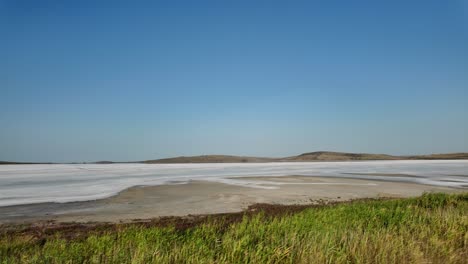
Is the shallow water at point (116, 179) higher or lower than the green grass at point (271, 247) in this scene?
lower

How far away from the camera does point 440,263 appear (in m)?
5.93

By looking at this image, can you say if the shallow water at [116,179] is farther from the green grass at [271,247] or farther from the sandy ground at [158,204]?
the green grass at [271,247]

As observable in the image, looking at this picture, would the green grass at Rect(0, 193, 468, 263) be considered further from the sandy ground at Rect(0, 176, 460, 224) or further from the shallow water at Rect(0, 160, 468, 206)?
the shallow water at Rect(0, 160, 468, 206)

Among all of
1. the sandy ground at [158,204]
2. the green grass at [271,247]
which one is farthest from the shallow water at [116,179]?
the green grass at [271,247]

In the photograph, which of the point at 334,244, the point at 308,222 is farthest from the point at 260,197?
the point at 334,244

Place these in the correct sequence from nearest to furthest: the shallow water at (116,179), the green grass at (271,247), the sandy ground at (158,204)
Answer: the green grass at (271,247) < the sandy ground at (158,204) < the shallow water at (116,179)

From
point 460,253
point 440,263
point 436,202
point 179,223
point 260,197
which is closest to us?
point 440,263

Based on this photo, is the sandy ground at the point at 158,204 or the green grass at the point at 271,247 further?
the sandy ground at the point at 158,204

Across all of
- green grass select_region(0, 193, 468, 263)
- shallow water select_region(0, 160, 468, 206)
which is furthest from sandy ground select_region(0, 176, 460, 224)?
green grass select_region(0, 193, 468, 263)

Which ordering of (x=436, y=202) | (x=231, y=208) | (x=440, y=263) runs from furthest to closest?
(x=231, y=208) < (x=436, y=202) < (x=440, y=263)

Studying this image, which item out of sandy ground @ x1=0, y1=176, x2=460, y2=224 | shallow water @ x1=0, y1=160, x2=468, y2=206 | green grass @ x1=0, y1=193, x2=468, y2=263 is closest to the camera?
green grass @ x1=0, y1=193, x2=468, y2=263

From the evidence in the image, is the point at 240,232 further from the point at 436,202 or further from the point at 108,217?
the point at 436,202

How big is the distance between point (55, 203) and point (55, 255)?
36.0 feet

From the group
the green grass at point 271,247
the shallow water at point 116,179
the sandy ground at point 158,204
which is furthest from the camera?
the shallow water at point 116,179
